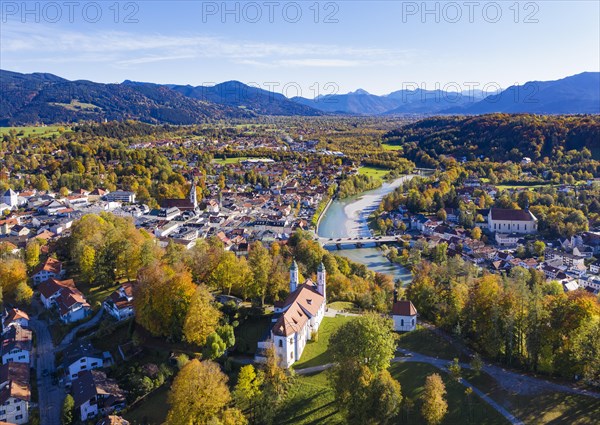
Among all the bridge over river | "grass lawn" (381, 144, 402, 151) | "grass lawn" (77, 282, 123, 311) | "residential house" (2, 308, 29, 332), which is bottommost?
the bridge over river

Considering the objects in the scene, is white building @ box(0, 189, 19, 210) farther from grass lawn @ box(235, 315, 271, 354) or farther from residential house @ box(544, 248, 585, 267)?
residential house @ box(544, 248, 585, 267)

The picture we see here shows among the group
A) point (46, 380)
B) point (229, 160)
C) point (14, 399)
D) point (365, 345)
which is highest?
point (229, 160)

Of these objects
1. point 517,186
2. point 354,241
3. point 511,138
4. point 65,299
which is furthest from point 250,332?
point 511,138

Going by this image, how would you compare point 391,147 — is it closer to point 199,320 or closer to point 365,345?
point 199,320

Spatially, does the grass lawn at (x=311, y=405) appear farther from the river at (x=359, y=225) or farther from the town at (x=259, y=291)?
the river at (x=359, y=225)

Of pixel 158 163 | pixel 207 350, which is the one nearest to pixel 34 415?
pixel 207 350

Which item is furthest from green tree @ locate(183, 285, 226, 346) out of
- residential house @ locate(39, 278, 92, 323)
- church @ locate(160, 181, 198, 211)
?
church @ locate(160, 181, 198, 211)
